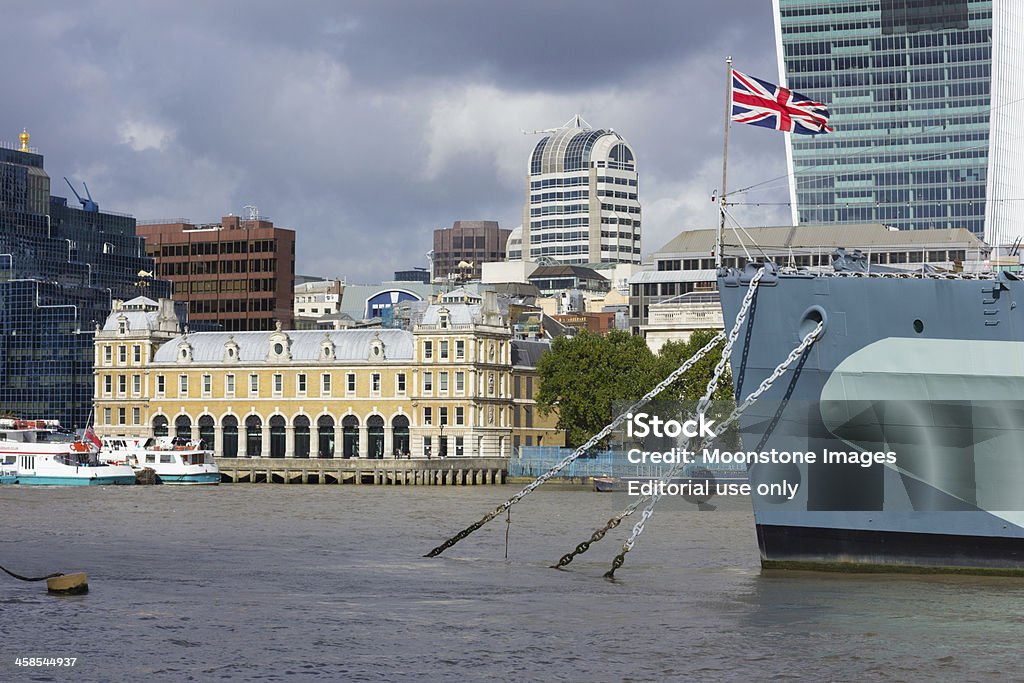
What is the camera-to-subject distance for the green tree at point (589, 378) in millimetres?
132000

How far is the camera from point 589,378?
134000mm

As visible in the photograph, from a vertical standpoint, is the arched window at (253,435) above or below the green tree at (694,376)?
below

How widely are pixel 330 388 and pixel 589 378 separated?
23.3m

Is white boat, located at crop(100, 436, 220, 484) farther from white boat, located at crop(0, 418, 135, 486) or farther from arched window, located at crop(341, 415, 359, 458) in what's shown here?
arched window, located at crop(341, 415, 359, 458)

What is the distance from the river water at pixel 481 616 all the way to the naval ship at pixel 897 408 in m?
1.05

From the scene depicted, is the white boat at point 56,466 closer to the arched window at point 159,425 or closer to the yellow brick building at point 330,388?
the yellow brick building at point 330,388

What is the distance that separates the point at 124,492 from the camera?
355 ft

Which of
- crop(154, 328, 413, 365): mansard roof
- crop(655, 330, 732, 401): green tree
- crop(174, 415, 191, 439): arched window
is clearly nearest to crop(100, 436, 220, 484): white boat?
crop(174, 415, 191, 439): arched window

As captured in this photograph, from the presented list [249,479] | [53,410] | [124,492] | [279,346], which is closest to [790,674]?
[124,492]

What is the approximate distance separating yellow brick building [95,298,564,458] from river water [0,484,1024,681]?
80.9 m

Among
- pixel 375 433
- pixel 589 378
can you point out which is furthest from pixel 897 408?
pixel 375 433

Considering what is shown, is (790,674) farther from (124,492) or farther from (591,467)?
(591,467)

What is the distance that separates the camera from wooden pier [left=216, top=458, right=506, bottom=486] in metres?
127

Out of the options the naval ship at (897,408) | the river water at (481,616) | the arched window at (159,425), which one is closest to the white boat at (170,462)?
the arched window at (159,425)
